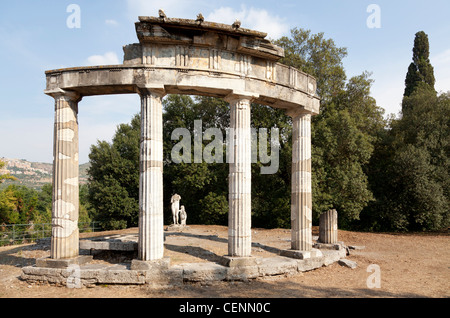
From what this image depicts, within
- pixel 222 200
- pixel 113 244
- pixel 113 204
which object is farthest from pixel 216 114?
pixel 113 244

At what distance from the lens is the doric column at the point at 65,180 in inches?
360

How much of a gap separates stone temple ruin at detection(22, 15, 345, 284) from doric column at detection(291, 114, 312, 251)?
69 centimetres

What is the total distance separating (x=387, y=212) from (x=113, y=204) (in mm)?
24261

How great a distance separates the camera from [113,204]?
27.2 meters

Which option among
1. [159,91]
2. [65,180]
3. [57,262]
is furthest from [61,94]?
[57,262]

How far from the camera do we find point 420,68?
3166 centimetres

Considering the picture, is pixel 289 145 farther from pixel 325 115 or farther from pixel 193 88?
pixel 193 88

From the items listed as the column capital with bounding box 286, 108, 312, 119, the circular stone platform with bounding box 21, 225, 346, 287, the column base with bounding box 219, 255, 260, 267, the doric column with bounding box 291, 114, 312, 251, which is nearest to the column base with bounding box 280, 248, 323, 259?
the circular stone platform with bounding box 21, 225, 346, 287

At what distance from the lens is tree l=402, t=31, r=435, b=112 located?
30938 mm

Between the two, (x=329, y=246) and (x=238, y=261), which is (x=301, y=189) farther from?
(x=238, y=261)

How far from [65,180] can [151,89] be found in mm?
4195

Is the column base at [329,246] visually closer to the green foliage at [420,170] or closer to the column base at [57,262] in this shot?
the column base at [57,262]

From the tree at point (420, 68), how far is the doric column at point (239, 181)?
27.9 metres

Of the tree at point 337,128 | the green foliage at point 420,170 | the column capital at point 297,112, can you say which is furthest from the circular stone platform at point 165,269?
the green foliage at point 420,170
